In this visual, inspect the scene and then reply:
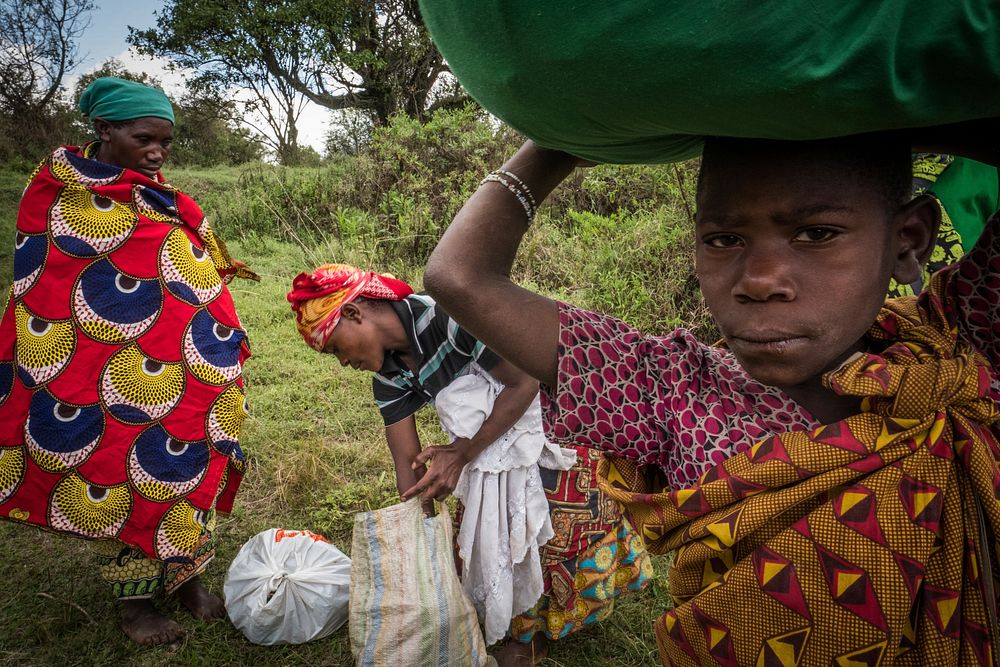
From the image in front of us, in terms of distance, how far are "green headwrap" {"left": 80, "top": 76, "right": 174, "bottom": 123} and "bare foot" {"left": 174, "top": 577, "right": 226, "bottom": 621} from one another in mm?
2095

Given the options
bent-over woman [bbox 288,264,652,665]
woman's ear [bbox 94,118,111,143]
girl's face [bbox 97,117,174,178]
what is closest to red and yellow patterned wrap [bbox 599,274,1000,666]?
bent-over woman [bbox 288,264,652,665]

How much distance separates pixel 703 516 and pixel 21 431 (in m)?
2.71

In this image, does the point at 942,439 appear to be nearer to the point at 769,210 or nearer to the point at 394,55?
the point at 769,210

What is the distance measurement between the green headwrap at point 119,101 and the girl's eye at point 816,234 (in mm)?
2702

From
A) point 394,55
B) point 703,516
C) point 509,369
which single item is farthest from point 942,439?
point 394,55

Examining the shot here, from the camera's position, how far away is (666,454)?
4.25 feet

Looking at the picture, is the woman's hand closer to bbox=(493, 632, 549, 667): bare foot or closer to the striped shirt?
the striped shirt

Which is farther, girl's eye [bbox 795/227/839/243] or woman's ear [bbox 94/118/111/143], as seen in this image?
woman's ear [bbox 94/118/111/143]

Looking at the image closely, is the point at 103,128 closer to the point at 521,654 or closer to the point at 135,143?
the point at 135,143

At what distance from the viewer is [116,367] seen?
256 centimetres

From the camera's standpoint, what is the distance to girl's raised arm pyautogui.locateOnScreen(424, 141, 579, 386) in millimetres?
1276

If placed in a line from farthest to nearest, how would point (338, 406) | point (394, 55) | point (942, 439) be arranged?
point (394, 55) < point (338, 406) < point (942, 439)

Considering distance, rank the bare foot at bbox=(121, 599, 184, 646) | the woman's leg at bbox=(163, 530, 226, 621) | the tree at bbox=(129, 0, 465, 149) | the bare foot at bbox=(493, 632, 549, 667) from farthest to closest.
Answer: the tree at bbox=(129, 0, 465, 149) < the woman's leg at bbox=(163, 530, 226, 621) < the bare foot at bbox=(121, 599, 184, 646) < the bare foot at bbox=(493, 632, 549, 667)

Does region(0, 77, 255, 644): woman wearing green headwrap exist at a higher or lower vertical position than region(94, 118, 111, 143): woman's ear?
lower
